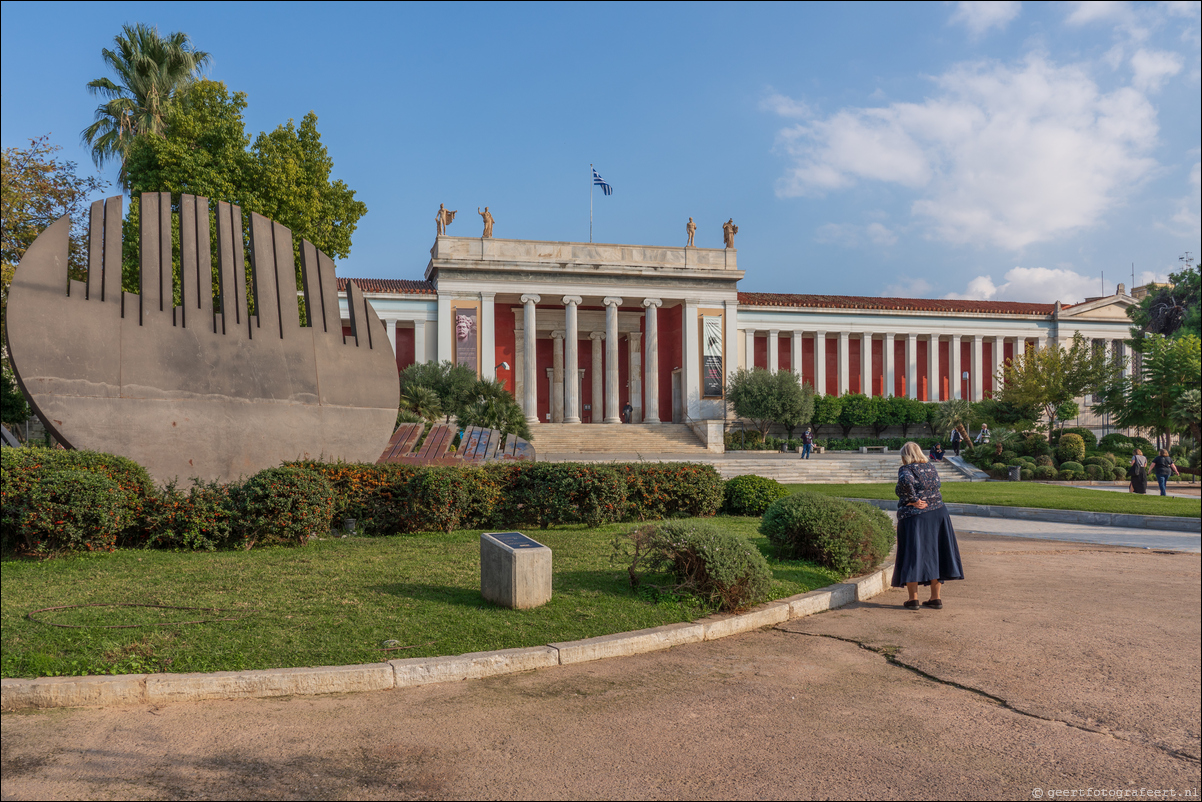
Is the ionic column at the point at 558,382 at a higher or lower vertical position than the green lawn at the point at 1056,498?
higher

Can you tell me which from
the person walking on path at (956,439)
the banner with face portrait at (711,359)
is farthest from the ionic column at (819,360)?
the person walking on path at (956,439)

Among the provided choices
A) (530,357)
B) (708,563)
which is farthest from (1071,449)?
(708,563)

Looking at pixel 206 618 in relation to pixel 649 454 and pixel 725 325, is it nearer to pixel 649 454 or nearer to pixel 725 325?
pixel 649 454

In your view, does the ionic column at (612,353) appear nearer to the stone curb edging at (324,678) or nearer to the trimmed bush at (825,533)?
the trimmed bush at (825,533)

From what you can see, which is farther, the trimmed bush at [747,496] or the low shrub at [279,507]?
the trimmed bush at [747,496]

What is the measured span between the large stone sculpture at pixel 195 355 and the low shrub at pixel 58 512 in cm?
176

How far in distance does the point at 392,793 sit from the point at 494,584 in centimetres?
295

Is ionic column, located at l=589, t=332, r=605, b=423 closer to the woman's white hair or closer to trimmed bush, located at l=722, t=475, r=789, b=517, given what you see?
trimmed bush, located at l=722, t=475, r=789, b=517

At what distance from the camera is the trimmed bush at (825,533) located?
26.4 feet

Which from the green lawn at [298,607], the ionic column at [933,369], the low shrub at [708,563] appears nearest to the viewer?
the green lawn at [298,607]

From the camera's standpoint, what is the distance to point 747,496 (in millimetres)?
12328

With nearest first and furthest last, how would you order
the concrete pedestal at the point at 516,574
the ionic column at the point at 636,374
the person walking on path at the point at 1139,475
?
the concrete pedestal at the point at 516,574 < the person walking on path at the point at 1139,475 < the ionic column at the point at 636,374

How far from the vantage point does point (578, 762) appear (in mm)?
3508

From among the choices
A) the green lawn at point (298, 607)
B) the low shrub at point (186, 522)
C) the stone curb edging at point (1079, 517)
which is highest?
the low shrub at point (186, 522)
